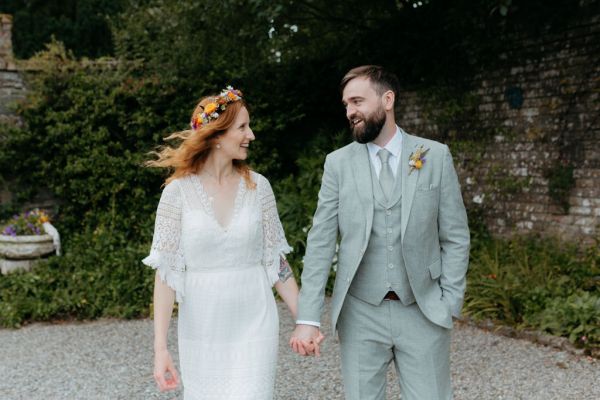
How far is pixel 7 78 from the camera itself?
8367 millimetres

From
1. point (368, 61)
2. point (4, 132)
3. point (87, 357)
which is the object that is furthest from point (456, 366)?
point (4, 132)

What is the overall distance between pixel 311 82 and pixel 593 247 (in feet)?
15.9

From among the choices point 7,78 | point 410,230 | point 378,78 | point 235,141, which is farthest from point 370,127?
point 7,78

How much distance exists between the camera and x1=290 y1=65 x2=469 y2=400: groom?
98.7 inches

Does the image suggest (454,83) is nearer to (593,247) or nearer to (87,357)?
(593,247)

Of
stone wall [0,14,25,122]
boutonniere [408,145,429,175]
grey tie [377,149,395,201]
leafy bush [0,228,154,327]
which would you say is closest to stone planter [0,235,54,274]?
leafy bush [0,228,154,327]

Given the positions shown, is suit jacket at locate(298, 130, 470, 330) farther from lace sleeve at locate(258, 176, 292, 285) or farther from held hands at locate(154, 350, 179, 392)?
held hands at locate(154, 350, 179, 392)

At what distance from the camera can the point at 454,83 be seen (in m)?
7.86

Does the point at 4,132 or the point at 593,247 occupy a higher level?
the point at 4,132

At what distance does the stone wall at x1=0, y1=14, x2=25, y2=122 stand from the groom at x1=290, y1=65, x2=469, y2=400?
6926mm

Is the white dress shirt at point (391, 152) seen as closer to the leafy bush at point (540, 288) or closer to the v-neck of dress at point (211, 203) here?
the v-neck of dress at point (211, 203)

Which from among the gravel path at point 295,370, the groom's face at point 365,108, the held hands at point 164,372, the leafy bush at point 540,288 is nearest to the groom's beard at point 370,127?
the groom's face at point 365,108

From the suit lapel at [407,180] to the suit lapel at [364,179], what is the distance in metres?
0.13

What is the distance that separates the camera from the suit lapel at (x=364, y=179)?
99.0 inches
